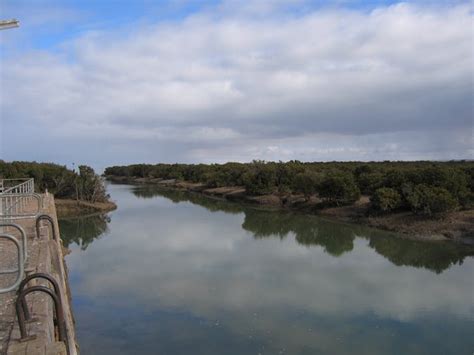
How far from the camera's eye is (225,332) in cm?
1159

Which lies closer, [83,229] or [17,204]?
[17,204]

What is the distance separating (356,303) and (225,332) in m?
5.13

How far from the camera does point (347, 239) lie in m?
26.3

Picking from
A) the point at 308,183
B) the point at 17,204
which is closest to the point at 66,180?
the point at 308,183

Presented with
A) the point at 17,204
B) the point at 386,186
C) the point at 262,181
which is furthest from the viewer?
the point at 262,181

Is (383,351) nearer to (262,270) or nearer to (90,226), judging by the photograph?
(262,270)

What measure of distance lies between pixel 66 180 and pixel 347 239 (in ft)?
98.9

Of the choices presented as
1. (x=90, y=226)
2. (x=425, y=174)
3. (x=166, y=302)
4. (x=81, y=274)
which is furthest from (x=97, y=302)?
(x=425, y=174)

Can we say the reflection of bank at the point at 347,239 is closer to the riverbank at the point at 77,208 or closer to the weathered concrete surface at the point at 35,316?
the riverbank at the point at 77,208

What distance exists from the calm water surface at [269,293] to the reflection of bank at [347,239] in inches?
4.0

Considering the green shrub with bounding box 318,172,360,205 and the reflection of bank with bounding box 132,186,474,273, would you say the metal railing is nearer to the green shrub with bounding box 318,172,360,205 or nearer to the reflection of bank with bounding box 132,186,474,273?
the reflection of bank with bounding box 132,186,474,273

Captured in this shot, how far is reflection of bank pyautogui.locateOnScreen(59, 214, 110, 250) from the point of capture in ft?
86.3

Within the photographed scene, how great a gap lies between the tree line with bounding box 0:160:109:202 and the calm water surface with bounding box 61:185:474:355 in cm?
1542

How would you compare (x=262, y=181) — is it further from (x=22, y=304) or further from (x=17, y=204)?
(x=22, y=304)
